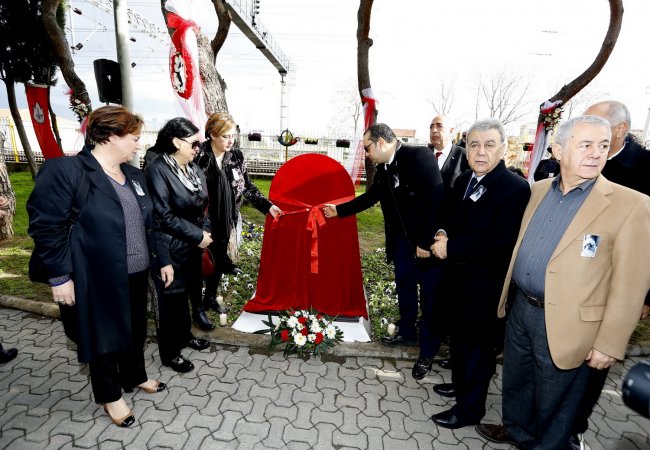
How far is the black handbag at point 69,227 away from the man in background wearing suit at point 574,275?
2893mm

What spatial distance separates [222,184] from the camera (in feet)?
12.0

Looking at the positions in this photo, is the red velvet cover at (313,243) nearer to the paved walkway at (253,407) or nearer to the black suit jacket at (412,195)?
the black suit jacket at (412,195)

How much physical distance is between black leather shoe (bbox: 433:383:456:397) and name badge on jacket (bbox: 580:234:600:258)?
1861mm

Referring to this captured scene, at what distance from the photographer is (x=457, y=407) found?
269 centimetres

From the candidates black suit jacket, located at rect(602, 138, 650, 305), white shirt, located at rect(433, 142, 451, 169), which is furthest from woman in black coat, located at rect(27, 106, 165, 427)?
black suit jacket, located at rect(602, 138, 650, 305)

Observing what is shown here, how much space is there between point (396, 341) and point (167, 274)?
2452 mm

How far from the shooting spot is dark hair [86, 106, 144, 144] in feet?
7.23

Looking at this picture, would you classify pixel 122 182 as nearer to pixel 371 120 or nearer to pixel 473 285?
pixel 473 285

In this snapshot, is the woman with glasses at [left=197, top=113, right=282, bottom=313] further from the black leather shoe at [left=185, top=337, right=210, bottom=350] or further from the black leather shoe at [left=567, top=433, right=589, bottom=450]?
the black leather shoe at [left=567, top=433, right=589, bottom=450]

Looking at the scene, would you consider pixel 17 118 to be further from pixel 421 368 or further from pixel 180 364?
pixel 421 368

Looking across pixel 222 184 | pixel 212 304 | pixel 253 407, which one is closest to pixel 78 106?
pixel 222 184

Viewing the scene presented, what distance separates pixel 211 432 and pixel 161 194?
1928mm

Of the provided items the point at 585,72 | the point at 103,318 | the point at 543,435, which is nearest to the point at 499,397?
the point at 543,435

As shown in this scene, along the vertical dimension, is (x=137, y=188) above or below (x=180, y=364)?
above
